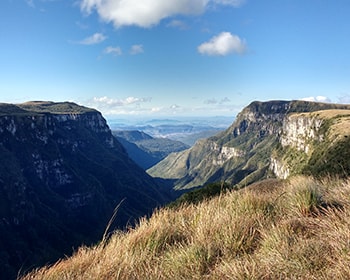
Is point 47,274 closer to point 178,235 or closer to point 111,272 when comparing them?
point 111,272

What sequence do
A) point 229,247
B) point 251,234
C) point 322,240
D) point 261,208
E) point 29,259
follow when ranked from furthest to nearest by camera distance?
point 29,259 < point 261,208 < point 251,234 < point 229,247 < point 322,240

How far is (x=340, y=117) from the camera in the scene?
176m

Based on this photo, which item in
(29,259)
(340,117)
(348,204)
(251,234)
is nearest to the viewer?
(251,234)

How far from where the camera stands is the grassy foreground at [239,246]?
4.33 metres

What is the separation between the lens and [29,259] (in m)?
148

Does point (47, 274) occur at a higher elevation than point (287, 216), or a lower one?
lower

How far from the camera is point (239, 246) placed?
5.49 meters

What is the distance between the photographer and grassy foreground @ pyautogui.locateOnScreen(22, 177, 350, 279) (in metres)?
4.33

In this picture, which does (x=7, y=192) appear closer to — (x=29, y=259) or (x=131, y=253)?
(x=29, y=259)

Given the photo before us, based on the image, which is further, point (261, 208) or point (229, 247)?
point (261, 208)

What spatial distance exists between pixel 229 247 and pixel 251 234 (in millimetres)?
593

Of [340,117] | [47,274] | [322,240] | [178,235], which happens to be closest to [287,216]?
[322,240]

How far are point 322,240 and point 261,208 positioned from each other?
2122 mm

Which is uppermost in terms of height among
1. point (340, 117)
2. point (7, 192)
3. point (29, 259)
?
point (340, 117)
